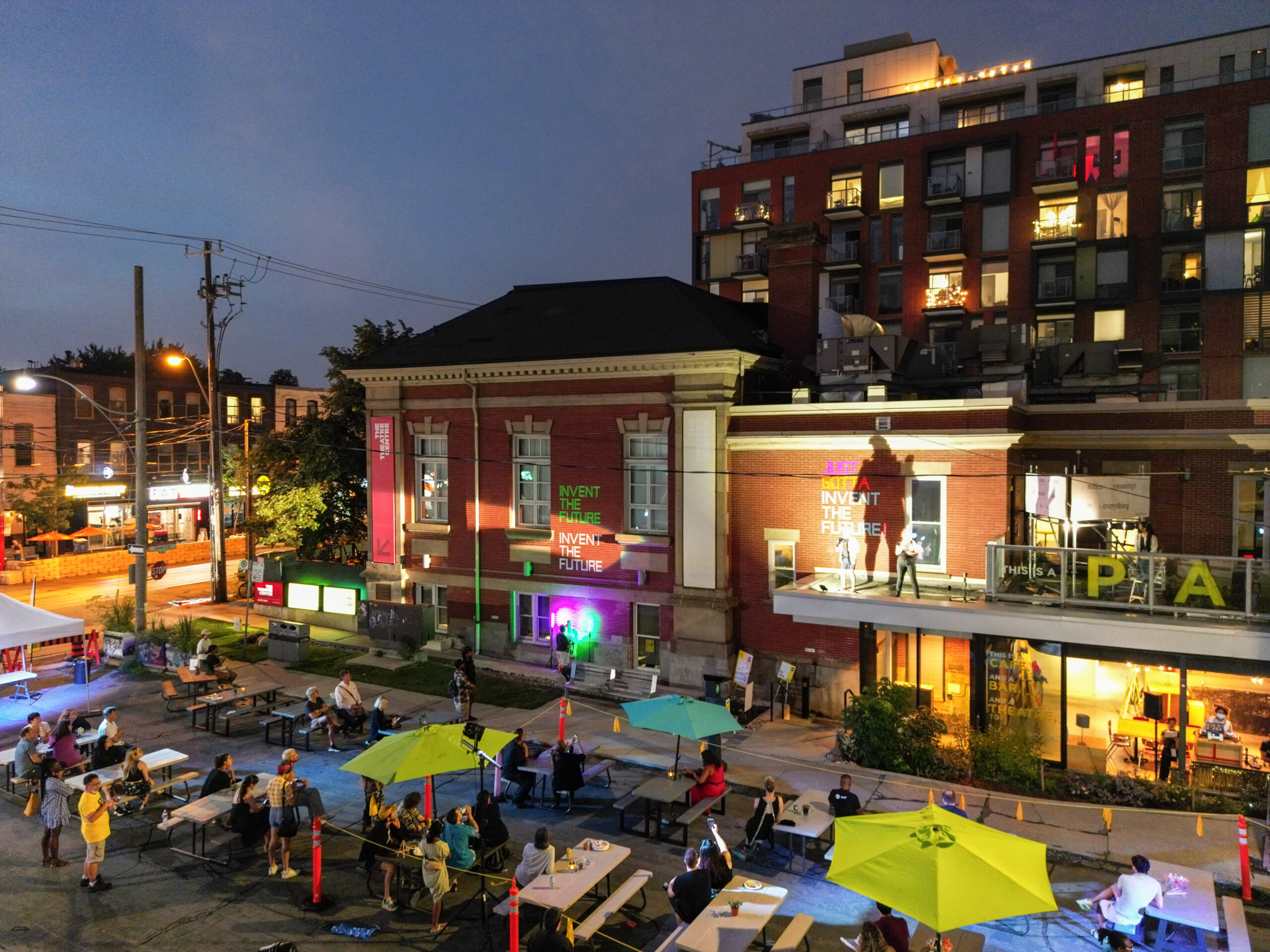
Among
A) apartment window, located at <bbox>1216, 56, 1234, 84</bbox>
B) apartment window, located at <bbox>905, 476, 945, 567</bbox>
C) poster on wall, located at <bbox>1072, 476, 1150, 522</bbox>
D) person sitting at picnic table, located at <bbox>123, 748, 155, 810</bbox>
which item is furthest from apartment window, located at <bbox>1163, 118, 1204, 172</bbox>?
person sitting at picnic table, located at <bbox>123, 748, 155, 810</bbox>

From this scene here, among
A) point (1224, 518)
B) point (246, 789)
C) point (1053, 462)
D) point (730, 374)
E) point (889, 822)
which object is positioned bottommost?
point (246, 789)

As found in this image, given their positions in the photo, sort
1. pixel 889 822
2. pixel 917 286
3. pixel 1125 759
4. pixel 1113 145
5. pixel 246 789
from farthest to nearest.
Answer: pixel 917 286, pixel 1113 145, pixel 1125 759, pixel 246 789, pixel 889 822

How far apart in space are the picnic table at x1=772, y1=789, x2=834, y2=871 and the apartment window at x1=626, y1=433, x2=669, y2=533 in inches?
427

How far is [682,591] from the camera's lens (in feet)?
76.9

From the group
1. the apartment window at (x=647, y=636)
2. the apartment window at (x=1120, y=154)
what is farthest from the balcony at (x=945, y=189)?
the apartment window at (x=647, y=636)

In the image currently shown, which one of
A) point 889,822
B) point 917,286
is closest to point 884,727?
point 889,822

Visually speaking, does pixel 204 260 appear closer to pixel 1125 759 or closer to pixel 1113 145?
pixel 1125 759

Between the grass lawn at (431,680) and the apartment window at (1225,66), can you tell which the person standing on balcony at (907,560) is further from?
the apartment window at (1225,66)

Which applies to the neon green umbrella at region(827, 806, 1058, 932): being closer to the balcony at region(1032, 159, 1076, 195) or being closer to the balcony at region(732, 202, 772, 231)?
the balcony at region(1032, 159, 1076, 195)

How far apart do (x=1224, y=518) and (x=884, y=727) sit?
11.9m

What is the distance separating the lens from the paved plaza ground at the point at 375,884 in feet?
36.4

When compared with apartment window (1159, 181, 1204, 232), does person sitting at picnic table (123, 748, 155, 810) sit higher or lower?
lower

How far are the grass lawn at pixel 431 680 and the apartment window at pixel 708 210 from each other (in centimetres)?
3840

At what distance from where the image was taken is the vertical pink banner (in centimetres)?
2891
